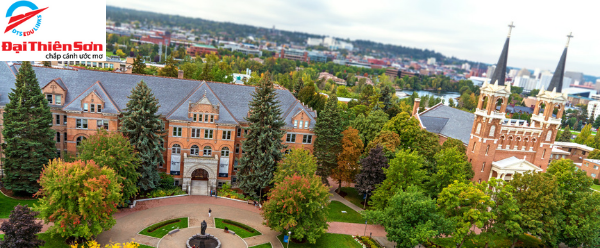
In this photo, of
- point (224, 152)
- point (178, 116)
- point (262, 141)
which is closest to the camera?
point (262, 141)

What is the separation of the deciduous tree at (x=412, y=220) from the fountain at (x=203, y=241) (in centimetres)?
1827

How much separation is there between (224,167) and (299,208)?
19512 mm

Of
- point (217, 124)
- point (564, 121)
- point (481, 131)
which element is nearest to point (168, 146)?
point (217, 124)

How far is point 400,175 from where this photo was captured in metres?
47.8

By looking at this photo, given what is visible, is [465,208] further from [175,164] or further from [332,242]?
[175,164]

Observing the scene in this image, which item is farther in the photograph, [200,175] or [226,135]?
[200,175]

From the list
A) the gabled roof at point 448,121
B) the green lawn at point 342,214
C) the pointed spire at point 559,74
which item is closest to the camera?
the green lawn at point 342,214

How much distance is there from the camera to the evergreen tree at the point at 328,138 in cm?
5634

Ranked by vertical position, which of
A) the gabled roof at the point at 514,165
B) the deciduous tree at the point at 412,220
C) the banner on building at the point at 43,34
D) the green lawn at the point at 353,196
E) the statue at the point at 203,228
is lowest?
the green lawn at the point at 353,196

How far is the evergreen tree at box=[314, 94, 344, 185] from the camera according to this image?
185 ft

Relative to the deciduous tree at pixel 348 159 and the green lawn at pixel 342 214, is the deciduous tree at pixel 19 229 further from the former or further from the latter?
the deciduous tree at pixel 348 159

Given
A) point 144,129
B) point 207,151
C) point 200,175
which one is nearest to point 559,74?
point 207,151

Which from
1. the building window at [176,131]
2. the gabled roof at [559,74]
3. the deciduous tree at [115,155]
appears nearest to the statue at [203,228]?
the deciduous tree at [115,155]

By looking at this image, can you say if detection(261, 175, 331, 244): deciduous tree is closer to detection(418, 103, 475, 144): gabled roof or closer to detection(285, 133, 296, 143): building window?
detection(285, 133, 296, 143): building window
